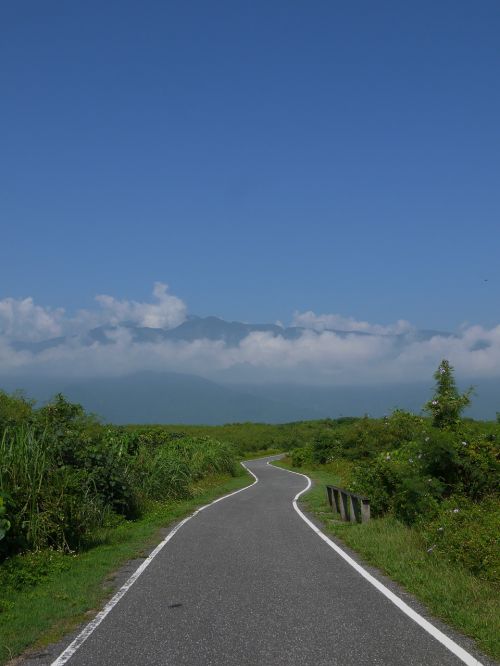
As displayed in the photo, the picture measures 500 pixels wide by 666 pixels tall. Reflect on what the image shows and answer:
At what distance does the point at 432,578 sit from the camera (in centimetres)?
892

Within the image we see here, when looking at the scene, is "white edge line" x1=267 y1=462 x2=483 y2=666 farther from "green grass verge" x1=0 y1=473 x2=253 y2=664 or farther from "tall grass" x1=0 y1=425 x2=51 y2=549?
"tall grass" x1=0 y1=425 x2=51 y2=549

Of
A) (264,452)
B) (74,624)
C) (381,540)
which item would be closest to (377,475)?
(381,540)

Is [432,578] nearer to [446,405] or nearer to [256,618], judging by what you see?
[256,618]

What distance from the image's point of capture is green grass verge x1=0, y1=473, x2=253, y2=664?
6952mm

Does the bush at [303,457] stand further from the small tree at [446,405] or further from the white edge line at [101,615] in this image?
the white edge line at [101,615]

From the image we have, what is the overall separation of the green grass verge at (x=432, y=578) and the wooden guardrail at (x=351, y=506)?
0.50 meters

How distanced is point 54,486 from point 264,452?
87117 millimetres

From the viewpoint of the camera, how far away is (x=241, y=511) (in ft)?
66.2

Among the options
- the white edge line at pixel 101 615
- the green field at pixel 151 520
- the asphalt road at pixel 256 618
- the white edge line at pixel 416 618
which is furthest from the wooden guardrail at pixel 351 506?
the white edge line at pixel 101 615

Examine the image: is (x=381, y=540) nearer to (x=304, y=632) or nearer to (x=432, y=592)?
(x=432, y=592)

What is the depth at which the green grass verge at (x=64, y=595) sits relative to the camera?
6952 mm

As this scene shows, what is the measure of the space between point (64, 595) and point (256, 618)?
10.1 feet

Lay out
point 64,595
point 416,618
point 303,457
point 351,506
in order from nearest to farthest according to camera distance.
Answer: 1. point 416,618
2. point 64,595
3. point 351,506
4. point 303,457

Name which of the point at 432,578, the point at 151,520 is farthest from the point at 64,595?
the point at 151,520
